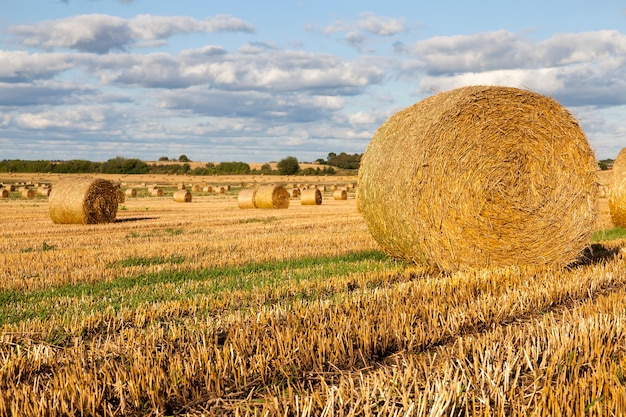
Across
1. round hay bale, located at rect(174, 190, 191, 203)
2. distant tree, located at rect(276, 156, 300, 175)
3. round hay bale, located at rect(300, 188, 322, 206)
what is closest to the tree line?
distant tree, located at rect(276, 156, 300, 175)

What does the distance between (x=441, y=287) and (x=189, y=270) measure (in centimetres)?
409

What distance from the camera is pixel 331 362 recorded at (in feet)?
15.3

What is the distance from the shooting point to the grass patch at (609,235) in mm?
13677

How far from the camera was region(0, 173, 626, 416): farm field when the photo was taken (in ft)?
12.4

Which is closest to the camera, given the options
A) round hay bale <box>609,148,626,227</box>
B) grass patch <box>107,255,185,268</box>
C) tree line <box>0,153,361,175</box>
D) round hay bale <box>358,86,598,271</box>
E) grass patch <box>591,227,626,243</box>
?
round hay bale <box>358,86,598,271</box>

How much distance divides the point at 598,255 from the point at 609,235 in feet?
15.3

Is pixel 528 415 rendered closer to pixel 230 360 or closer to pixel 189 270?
pixel 230 360

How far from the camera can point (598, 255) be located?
1041 cm

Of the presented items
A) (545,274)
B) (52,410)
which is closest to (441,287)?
(545,274)

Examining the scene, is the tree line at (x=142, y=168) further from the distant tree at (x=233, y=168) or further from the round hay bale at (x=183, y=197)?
the round hay bale at (x=183, y=197)

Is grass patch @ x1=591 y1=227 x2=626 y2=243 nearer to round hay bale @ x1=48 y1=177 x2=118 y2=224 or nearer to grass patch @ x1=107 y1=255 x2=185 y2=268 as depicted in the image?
grass patch @ x1=107 y1=255 x2=185 y2=268

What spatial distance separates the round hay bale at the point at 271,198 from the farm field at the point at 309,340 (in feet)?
58.2

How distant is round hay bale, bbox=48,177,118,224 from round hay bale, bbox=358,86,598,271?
12.8 metres

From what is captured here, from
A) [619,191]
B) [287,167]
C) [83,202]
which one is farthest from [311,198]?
[287,167]
